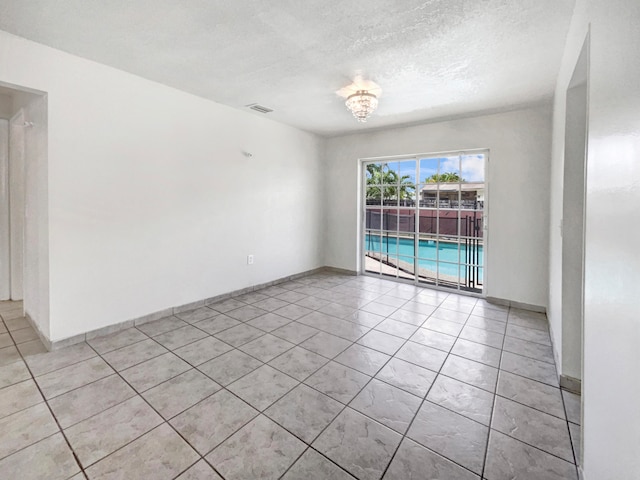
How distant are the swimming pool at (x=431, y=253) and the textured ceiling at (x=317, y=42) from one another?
2.05m

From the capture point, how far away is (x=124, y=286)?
308 cm

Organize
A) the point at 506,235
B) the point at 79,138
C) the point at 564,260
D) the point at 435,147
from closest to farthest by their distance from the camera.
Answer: the point at 564,260 → the point at 79,138 → the point at 506,235 → the point at 435,147

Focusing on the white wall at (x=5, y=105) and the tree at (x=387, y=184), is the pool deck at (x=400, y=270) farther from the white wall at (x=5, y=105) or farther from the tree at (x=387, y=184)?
the white wall at (x=5, y=105)

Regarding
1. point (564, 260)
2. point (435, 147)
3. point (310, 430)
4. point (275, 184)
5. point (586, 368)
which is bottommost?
point (310, 430)

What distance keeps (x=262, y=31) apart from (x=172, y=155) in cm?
179

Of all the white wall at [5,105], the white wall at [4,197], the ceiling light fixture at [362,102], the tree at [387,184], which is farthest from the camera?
the tree at [387,184]

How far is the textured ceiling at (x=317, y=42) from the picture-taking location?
1980 mm

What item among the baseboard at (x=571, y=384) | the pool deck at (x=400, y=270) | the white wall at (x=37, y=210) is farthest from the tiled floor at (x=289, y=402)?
the pool deck at (x=400, y=270)

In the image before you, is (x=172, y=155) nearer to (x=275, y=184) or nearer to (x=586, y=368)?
(x=275, y=184)

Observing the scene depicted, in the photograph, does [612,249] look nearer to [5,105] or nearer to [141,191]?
[141,191]

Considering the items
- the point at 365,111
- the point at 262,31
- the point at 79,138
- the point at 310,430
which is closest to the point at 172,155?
the point at 79,138

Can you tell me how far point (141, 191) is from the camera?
124 inches

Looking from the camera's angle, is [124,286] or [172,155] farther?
[172,155]

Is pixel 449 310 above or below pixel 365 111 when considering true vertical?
below
